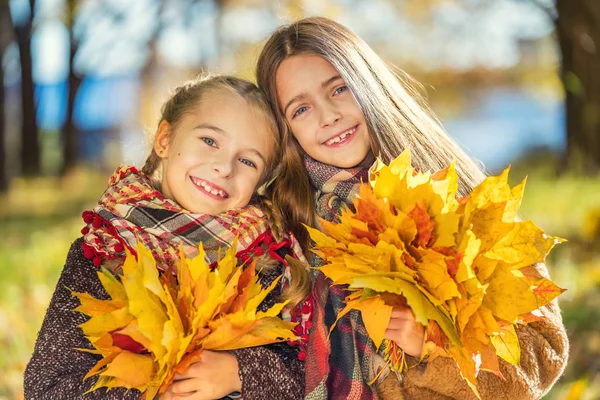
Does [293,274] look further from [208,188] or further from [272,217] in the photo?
[208,188]

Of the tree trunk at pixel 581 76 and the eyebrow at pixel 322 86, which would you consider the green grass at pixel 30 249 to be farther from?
the tree trunk at pixel 581 76

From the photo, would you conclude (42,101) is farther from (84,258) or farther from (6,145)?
(84,258)

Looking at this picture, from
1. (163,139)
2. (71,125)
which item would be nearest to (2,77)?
(71,125)

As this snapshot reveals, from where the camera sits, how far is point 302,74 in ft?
8.46

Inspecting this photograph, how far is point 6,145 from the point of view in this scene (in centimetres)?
934

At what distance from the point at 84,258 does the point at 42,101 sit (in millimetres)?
8143

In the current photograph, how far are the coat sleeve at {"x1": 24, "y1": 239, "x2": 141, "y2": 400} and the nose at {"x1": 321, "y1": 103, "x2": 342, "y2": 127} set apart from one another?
3.05 feet

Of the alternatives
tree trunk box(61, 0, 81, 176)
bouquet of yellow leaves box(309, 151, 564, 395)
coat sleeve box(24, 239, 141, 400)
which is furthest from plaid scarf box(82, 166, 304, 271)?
tree trunk box(61, 0, 81, 176)

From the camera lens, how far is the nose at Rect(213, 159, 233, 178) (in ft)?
7.77

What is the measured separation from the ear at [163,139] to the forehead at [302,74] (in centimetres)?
43

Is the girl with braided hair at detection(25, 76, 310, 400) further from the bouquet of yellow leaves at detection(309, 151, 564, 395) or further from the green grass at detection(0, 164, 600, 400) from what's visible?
the green grass at detection(0, 164, 600, 400)

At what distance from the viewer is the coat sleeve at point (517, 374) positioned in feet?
7.01

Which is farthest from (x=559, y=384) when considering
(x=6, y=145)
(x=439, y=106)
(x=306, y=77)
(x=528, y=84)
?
(x=439, y=106)

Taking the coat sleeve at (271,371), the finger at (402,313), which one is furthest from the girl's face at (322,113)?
the finger at (402,313)
